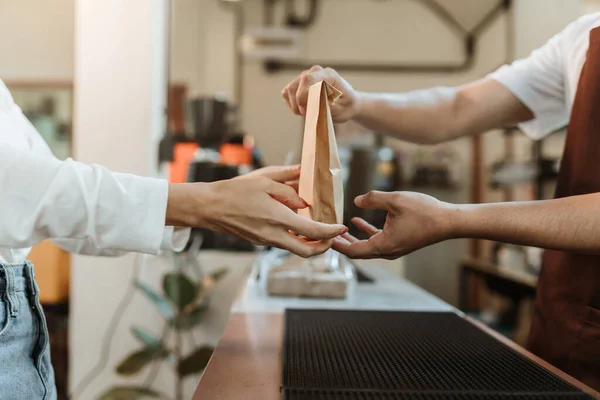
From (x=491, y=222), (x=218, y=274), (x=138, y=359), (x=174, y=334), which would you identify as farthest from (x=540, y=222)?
(x=174, y=334)

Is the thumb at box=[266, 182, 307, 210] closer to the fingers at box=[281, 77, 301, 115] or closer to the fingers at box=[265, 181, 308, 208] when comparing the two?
the fingers at box=[265, 181, 308, 208]

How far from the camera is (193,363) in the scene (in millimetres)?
1861

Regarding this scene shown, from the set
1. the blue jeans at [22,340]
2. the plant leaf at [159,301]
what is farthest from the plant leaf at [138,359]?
the blue jeans at [22,340]

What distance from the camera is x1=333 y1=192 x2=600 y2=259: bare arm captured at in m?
0.79

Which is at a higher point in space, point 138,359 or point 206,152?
point 206,152

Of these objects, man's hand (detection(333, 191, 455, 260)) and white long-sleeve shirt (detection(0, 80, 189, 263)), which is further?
man's hand (detection(333, 191, 455, 260))

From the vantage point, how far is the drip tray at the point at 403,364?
65 centimetres

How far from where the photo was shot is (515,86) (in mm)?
1238

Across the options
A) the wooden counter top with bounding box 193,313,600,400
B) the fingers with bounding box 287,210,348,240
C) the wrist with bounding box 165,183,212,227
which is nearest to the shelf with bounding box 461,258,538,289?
the wooden counter top with bounding box 193,313,600,400

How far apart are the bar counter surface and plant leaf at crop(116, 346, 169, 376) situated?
0.51 metres

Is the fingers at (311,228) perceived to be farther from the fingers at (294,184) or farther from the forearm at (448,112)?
the forearm at (448,112)

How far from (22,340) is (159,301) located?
113 cm

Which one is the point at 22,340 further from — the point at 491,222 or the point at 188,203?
the point at 491,222

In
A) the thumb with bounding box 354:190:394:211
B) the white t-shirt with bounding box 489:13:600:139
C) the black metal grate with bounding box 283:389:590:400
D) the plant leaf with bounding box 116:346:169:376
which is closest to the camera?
the black metal grate with bounding box 283:389:590:400
